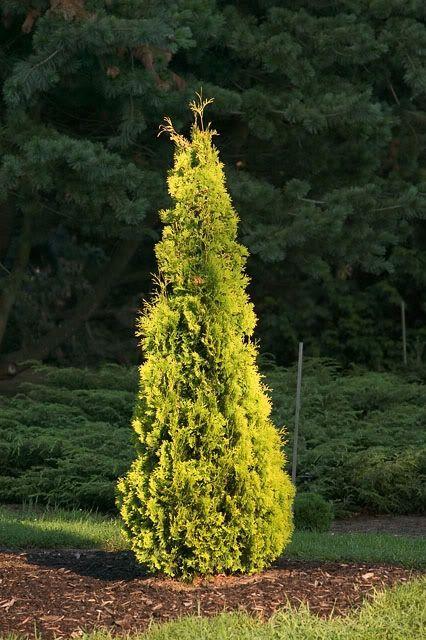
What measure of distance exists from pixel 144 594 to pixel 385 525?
4.47m

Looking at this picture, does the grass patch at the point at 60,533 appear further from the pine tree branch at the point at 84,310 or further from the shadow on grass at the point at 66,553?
the pine tree branch at the point at 84,310

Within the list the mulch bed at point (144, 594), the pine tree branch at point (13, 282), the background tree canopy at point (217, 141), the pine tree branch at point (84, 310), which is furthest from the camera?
the pine tree branch at point (84, 310)

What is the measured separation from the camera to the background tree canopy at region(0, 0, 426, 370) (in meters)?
12.9

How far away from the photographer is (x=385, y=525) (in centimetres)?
988

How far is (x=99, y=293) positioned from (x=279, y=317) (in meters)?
4.00

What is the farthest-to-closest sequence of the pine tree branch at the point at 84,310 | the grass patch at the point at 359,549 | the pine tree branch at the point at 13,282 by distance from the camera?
the pine tree branch at the point at 84,310 → the pine tree branch at the point at 13,282 → the grass patch at the point at 359,549

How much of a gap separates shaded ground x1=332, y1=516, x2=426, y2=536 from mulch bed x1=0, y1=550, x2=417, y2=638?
121 inches

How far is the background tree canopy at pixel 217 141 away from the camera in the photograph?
12930 millimetres

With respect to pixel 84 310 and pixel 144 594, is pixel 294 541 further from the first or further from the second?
pixel 84 310

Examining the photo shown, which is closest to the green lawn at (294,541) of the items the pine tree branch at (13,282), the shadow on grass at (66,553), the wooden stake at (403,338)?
the shadow on grass at (66,553)

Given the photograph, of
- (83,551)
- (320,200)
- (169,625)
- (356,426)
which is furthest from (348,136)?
(169,625)

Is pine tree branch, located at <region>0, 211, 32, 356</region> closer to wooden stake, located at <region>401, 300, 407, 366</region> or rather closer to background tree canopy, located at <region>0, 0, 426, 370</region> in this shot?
background tree canopy, located at <region>0, 0, 426, 370</region>

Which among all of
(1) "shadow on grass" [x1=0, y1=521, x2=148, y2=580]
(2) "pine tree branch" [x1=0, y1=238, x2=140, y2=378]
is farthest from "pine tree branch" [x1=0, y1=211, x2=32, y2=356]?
(1) "shadow on grass" [x1=0, y1=521, x2=148, y2=580]

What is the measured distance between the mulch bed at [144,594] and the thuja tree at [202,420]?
15 cm
